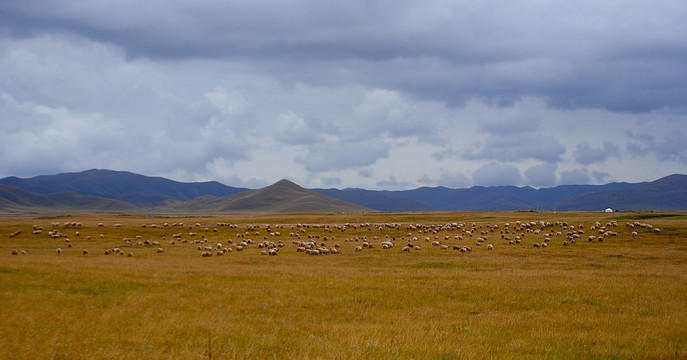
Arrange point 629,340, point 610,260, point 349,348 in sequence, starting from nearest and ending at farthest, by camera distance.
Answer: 1. point 349,348
2. point 629,340
3. point 610,260

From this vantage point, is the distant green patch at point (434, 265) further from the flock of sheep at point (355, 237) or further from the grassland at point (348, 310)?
the flock of sheep at point (355, 237)

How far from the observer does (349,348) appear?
13508 mm

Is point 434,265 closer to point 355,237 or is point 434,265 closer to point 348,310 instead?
point 348,310

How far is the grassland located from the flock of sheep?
9437mm

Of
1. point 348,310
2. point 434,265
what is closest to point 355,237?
point 434,265

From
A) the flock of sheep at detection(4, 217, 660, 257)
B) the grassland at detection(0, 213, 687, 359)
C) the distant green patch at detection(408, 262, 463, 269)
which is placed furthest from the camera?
the flock of sheep at detection(4, 217, 660, 257)

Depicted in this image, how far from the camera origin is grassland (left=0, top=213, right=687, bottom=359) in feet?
44.7

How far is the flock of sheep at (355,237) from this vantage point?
4628 centimetres

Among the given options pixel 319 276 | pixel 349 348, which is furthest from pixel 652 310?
pixel 319 276

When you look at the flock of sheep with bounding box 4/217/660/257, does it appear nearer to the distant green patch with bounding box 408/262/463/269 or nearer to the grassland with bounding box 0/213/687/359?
the distant green patch with bounding box 408/262/463/269

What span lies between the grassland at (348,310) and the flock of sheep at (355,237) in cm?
944

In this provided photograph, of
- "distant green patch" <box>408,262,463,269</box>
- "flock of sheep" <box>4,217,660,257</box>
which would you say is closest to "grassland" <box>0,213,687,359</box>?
"distant green patch" <box>408,262,463,269</box>

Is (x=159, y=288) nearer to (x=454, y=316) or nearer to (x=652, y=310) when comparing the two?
(x=454, y=316)

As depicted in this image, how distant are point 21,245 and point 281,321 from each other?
4392 cm
